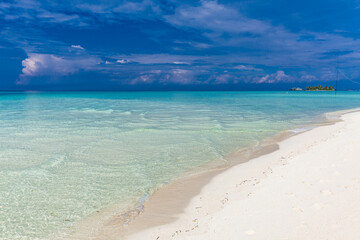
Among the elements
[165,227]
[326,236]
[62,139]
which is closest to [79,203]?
[165,227]

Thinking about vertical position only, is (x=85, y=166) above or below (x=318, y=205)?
below

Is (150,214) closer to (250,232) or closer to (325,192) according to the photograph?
(250,232)

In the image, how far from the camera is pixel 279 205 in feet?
18.0

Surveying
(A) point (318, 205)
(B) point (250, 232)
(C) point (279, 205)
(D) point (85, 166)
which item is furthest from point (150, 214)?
(D) point (85, 166)

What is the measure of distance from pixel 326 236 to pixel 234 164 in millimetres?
6384

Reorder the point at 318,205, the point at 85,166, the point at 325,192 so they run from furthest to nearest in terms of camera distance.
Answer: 1. the point at 85,166
2. the point at 325,192
3. the point at 318,205

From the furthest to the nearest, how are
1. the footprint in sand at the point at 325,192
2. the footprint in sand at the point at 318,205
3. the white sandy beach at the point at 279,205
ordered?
1. the footprint in sand at the point at 325,192
2. the footprint in sand at the point at 318,205
3. the white sandy beach at the point at 279,205

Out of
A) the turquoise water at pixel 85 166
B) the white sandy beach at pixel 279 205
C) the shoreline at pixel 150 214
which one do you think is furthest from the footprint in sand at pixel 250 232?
the turquoise water at pixel 85 166

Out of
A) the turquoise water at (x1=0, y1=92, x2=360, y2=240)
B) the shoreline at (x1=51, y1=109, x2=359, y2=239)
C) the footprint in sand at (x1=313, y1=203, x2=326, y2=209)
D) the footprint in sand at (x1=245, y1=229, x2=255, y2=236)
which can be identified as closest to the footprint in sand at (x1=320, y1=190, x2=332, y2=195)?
the footprint in sand at (x1=313, y1=203, x2=326, y2=209)

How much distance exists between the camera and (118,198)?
735 centimetres

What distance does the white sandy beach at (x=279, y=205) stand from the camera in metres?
4.48

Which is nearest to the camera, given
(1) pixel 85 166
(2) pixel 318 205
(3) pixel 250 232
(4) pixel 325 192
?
(3) pixel 250 232

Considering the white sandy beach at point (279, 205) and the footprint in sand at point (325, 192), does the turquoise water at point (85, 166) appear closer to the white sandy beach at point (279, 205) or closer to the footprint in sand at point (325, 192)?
the white sandy beach at point (279, 205)

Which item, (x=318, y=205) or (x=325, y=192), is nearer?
(x=318, y=205)
